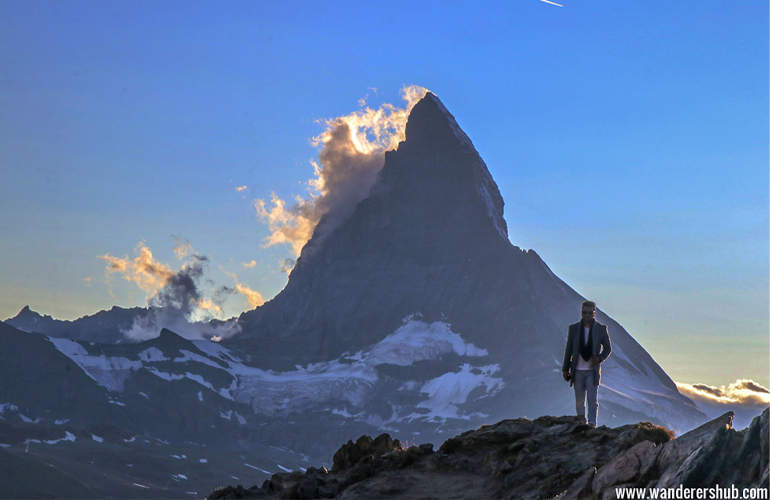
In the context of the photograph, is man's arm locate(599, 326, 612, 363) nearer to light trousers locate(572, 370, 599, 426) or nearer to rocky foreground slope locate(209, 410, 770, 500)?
light trousers locate(572, 370, 599, 426)

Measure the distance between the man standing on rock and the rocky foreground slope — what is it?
899 millimetres

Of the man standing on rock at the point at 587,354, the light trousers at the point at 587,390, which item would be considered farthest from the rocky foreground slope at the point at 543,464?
the man standing on rock at the point at 587,354

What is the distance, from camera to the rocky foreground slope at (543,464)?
584 inches

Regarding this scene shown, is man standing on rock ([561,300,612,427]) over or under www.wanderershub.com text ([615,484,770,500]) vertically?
over

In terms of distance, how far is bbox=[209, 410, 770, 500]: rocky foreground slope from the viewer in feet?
48.6

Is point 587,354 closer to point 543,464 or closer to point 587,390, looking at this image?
point 587,390

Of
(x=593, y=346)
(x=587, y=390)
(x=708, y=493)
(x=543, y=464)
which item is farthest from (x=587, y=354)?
(x=708, y=493)

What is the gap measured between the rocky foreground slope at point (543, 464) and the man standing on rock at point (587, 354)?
90cm

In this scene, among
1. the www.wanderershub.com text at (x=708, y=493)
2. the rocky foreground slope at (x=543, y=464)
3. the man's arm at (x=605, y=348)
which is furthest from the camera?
the man's arm at (x=605, y=348)

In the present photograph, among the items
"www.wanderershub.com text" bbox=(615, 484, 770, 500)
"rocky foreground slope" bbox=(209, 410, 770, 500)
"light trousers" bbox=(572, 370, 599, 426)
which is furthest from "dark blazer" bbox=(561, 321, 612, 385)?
"www.wanderershub.com text" bbox=(615, 484, 770, 500)

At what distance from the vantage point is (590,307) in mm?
23578

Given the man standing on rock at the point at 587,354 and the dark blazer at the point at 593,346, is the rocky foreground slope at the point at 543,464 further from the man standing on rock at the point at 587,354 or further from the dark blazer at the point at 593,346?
the dark blazer at the point at 593,346

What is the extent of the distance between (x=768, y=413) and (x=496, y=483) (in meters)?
7.96

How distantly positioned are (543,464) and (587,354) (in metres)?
4.14
